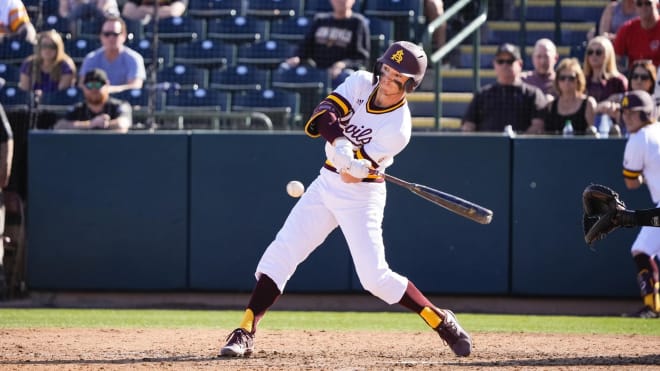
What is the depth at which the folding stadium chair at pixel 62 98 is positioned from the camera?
11.2 meters

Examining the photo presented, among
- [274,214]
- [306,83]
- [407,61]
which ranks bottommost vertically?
[274,214]

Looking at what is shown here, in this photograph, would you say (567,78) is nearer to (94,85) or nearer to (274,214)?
(274,214)

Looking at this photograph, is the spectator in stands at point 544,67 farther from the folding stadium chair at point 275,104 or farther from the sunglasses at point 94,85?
the sunglasses at point 94,85

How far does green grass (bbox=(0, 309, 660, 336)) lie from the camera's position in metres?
8.68

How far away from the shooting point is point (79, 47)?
40.3 feet

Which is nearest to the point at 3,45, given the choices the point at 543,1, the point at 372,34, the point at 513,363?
the point at 372,34

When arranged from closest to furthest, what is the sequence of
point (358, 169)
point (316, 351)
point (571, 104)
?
point (358, 169) → point (316, 351) → point (571, 104)

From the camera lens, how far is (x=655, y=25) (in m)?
11.0

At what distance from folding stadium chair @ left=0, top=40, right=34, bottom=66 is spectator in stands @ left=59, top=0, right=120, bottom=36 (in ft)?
2.87

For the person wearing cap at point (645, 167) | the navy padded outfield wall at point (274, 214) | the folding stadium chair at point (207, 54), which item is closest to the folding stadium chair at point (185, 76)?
the folding stadium chair at point (207, 54)

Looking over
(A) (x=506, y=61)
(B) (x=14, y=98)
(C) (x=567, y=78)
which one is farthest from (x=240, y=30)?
(C) (x=567, y=78)

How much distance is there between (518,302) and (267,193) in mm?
2625

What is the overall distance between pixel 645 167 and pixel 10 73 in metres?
6.77

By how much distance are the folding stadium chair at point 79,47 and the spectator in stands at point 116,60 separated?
1.88 ft
